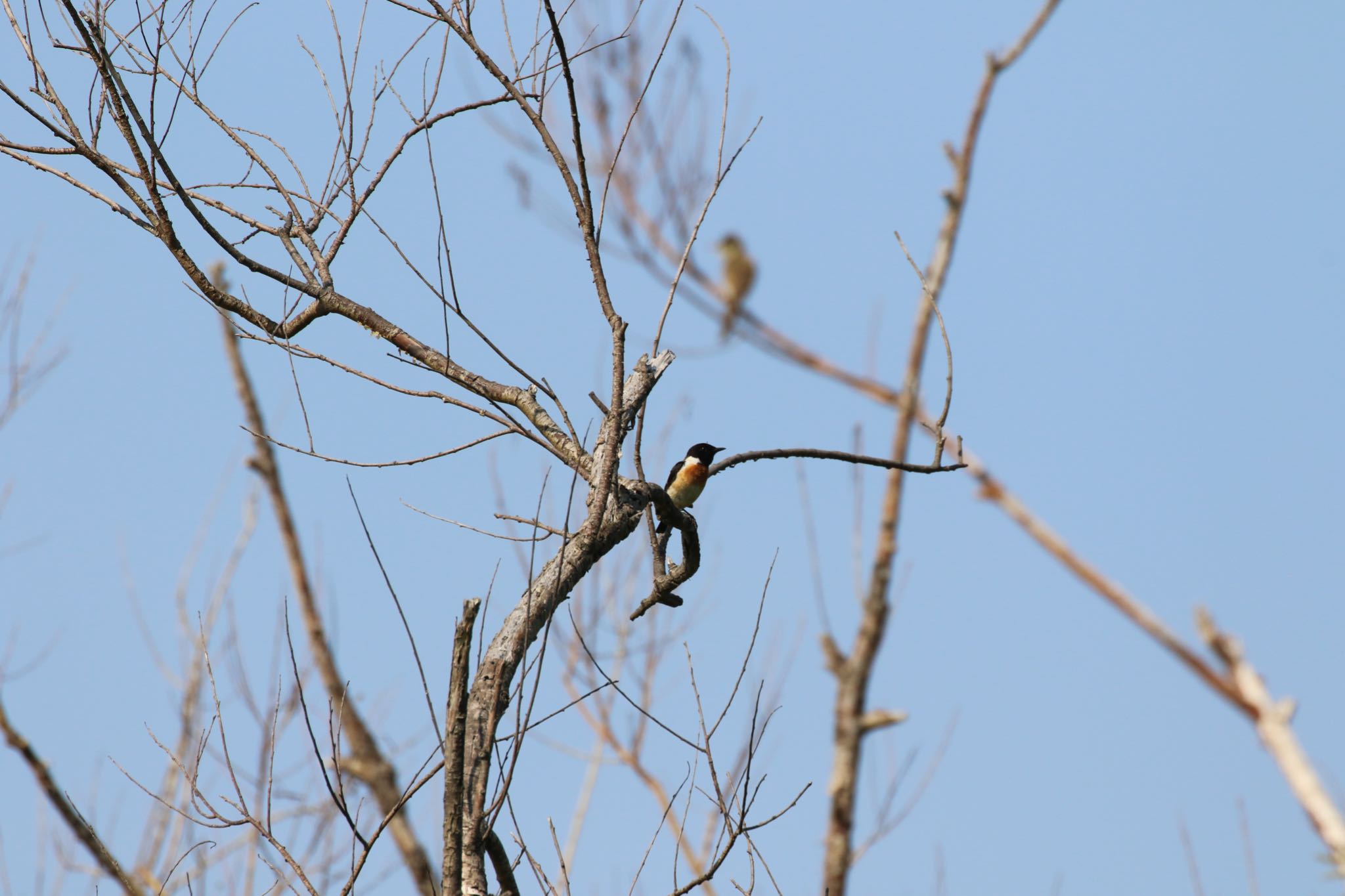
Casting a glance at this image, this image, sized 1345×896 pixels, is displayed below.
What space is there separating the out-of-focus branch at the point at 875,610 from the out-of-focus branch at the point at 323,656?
334 cm

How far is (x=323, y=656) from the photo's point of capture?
1101 cm

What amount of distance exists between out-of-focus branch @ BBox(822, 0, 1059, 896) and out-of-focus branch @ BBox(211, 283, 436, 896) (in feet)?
11.0

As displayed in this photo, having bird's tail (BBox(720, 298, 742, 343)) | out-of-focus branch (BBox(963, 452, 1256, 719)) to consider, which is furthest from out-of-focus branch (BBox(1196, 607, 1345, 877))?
bird's tail (BBox(720, 298, 742, 343))

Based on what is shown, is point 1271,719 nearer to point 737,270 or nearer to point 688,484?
point 688,484

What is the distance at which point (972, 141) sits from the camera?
10.5 meters

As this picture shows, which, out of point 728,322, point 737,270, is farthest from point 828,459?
point 737,270

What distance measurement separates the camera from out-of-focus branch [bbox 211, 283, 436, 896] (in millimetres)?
10219

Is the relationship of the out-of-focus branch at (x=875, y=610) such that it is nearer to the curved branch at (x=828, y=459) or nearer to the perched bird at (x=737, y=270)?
the perched bird at (x=737, y=270)

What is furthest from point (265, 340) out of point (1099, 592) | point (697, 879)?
point (1099, 592)

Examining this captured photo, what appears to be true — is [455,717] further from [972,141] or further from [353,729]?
[972,141]

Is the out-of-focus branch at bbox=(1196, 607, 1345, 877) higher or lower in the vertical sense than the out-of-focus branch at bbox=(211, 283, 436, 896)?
lower

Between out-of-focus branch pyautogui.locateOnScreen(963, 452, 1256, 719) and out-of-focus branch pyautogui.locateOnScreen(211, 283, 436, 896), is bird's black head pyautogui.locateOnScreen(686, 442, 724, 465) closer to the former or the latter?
out-of-focus branch pyautogui.locateOnScreen(963, 452, 1256, 719)

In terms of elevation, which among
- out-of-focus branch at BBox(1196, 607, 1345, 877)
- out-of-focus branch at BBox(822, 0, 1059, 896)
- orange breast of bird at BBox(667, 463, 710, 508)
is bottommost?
out-of-focus branch at BBox(1196, 607, 1345, 877)

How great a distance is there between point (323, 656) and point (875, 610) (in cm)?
491
